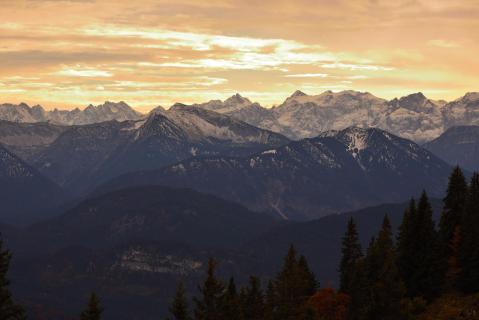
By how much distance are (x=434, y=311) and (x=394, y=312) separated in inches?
251

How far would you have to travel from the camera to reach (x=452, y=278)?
4200 inches

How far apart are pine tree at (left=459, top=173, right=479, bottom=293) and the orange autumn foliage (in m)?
14.4

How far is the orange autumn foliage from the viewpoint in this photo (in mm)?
105750

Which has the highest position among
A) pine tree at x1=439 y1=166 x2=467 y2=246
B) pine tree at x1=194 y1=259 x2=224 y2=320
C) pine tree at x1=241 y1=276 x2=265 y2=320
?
pine tree at x1=439 y1=166 x2=467 y2=246

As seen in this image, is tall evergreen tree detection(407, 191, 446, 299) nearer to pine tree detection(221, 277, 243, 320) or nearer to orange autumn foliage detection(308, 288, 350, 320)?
orange autumn foliage detection(308, 288, 350, 320)

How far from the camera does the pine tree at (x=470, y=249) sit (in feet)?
336

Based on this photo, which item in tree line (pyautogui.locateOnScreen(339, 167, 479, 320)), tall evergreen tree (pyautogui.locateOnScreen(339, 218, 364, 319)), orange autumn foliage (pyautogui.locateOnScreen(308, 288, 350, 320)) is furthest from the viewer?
orange autumn foliage (pyautogui.locateOnScreen(308, 288, 350, 320))

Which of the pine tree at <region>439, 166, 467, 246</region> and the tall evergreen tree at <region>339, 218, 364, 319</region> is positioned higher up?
A: the pine tree at <region>439, 166, 467, 246</region>

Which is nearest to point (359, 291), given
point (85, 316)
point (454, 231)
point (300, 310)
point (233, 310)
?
point (300, 310)

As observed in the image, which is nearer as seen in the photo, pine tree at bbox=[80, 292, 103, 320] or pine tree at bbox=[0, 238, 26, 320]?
pine tree at bbox=[0, 238, 26, 320]

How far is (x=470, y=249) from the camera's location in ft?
344

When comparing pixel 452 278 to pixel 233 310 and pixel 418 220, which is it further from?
pixel 233 310

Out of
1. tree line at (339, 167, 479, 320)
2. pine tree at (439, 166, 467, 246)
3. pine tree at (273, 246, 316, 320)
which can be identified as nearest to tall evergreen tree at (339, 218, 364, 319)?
tree line at (339, 167, 479, 320)

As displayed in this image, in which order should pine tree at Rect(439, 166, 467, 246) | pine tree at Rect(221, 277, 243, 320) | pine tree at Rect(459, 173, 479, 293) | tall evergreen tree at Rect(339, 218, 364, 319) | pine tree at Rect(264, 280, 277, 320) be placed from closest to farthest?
1. pine tree at Rect(221, 277, 243, 320)
2. tall evergreen tree at Rect(339, 218, 364, 319)
3. pine tree at Rect(459, 173, 479, 293)
4. pine tree at Rect(264, 280, 277, 320)
5. pine tree at Rect(439, 166, 467, 246)
